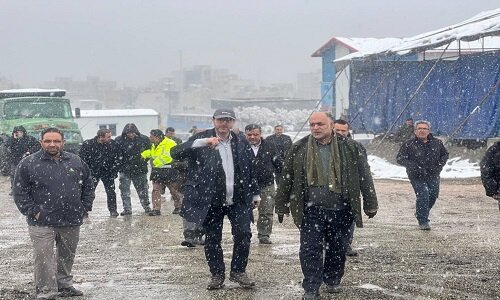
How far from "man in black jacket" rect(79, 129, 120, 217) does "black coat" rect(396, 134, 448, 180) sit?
5.24 metres

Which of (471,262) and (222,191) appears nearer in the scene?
(222,191)

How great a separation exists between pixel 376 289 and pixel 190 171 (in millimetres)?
1974

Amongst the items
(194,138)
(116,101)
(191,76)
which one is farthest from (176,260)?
(191,76)

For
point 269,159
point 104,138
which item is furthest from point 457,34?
point 269,159

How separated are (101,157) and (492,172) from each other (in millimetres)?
7995

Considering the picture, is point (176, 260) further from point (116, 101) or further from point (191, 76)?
point (191, 76)

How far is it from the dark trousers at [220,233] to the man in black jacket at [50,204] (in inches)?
45.8

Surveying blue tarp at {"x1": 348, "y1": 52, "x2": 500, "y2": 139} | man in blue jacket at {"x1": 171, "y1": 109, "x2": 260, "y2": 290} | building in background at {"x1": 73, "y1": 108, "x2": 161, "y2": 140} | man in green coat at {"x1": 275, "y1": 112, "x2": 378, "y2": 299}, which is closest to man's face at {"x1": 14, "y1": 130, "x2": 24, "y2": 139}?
blue tarp at {"x1": 348, "y1": 52, "x2": 500, "y2": 139}

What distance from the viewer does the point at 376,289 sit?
7172 mm

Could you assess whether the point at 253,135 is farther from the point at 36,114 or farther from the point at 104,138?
the point at 36,114

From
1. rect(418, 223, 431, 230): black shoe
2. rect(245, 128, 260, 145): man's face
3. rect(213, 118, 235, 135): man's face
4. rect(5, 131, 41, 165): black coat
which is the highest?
rect(213, 118, 235, 135): man's face

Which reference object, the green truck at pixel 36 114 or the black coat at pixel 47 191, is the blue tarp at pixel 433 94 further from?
the black coat at pixel 47 191

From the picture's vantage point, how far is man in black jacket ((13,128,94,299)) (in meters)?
7.01

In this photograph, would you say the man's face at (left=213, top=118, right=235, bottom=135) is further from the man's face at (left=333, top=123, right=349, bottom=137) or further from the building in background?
the building in background
